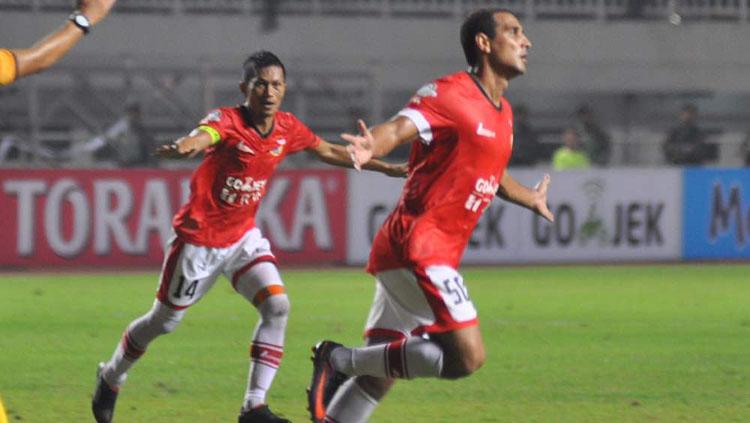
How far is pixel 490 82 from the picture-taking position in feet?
24.8

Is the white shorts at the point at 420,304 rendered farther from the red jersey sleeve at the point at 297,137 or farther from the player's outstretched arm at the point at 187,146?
the red jersey sleeve at the point at 297,137

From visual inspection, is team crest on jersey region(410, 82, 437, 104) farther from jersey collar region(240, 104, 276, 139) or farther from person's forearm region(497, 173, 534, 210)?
jersey collar region(240, 104, 276, 139)

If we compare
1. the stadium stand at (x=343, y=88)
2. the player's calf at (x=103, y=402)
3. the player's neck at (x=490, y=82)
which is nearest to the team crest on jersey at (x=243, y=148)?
the player's calf at (x=103, y=402)

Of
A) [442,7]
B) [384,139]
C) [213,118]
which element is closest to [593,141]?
[442,7]

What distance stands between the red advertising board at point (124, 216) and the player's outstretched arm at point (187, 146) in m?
12.4

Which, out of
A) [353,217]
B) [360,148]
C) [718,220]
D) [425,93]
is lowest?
[718,220]

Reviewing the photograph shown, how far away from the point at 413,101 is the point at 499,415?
107 inches

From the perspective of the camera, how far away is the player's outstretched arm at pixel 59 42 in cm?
575

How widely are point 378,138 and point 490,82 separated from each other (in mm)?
1025

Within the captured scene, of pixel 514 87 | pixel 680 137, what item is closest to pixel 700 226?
pixel 680 137

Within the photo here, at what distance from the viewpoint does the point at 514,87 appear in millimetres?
29922

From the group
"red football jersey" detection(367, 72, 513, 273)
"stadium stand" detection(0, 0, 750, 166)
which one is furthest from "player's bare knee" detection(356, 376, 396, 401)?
"stadium stand" detection(0, 0, 750, 166)

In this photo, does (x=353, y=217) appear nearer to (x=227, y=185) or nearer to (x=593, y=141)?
(x=593, y=141)

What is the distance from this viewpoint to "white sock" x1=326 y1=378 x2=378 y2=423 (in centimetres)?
742
